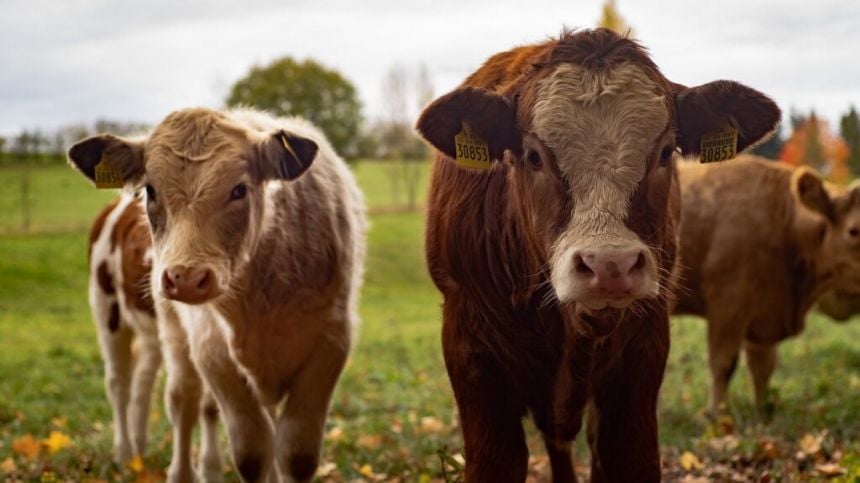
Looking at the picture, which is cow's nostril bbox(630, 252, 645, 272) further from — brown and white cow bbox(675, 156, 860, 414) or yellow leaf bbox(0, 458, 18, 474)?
brown and white cow bbox(675, 156, 860, 414)

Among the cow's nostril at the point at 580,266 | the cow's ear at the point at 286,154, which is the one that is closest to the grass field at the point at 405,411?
the cow's ear at the point at 286,154

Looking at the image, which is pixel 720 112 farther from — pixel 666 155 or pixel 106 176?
pixel 106 176

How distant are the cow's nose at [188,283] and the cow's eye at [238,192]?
0.47 metres

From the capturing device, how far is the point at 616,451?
3.99 m

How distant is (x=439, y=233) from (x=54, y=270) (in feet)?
81.5

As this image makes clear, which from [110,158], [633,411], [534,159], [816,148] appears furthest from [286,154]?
[816,148]

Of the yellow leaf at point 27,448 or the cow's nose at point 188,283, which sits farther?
the yellow leaf at point 27,448

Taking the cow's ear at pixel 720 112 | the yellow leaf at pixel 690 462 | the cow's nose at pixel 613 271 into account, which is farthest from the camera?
the yellow leaf at pixel 690 462

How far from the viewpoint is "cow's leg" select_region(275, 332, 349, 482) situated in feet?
17.2

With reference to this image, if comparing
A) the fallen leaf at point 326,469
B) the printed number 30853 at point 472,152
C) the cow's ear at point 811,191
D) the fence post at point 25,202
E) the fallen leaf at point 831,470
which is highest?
the printed number 30853 at point 472,152

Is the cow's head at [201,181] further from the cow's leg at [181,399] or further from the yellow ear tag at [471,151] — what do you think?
the cow's leg at [181,399]

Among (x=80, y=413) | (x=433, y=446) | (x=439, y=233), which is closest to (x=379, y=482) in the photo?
(x=433, y=446)

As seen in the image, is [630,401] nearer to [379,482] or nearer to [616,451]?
[616,451]

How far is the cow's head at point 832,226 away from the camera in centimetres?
849
